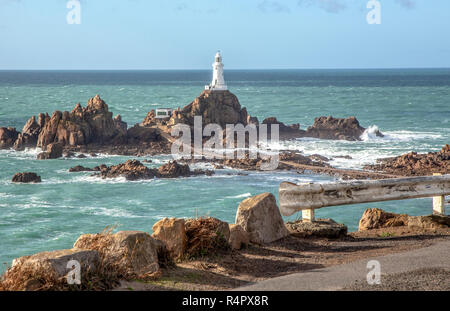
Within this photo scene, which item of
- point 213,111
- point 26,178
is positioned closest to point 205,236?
point 26,178

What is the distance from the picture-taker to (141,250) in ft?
20.6

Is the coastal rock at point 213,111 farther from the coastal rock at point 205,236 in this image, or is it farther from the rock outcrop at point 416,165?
the coastal rock at point 205,236

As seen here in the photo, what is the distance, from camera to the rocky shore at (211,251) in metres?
5.36

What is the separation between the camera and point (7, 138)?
5266 cm

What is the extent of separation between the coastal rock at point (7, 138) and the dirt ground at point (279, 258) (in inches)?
1883

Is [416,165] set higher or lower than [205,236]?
lower

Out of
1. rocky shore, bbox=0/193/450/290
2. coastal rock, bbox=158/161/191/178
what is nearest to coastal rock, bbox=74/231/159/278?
rocky shore, bbox=0/193/450/290

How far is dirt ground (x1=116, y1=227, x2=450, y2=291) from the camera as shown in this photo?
614 cm

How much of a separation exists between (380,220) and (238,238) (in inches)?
139

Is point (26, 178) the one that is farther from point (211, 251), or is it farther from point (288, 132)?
point (211, 251)

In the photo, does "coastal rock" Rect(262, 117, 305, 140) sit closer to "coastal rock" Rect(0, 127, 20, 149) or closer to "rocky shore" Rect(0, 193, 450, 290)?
"coastal rock" Rect(0, 127, 20, 149)

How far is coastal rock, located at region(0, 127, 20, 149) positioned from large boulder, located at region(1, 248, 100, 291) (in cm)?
4966

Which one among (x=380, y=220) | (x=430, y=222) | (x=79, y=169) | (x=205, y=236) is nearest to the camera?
(x=205, y=236)
